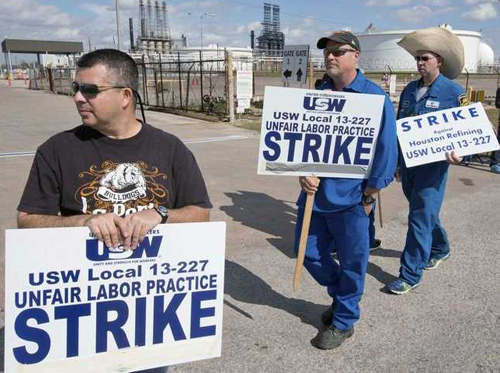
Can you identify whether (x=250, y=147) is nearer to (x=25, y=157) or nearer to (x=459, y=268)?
(x=25, y=157)

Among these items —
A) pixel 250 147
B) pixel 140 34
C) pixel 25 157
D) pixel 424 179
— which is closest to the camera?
pixel 424 179

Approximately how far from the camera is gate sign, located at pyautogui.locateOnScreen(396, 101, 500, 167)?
3.74m

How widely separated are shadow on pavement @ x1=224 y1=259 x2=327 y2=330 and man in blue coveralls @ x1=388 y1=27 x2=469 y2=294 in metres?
0.79

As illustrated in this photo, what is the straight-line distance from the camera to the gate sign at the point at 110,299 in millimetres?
1780

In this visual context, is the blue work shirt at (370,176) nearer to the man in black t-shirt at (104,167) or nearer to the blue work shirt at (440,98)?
the blue work shirt at (440,98)

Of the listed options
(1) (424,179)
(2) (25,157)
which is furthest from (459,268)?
(2) (25,157)

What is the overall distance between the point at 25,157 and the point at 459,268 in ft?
28.3

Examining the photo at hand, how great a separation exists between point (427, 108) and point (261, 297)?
6.86 ft

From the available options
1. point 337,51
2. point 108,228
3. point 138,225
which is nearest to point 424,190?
point 337,51

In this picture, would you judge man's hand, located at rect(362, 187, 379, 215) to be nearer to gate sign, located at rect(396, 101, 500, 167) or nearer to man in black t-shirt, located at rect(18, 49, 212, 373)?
gate sign, located at rect(396, 101, 500, 167)

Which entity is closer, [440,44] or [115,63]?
[115,63]

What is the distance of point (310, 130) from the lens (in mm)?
3029

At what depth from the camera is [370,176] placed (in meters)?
3.04

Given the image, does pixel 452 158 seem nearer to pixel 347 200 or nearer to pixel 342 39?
pixel 347 200
